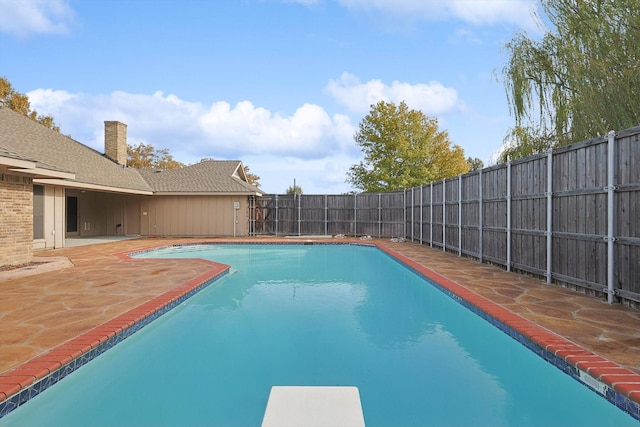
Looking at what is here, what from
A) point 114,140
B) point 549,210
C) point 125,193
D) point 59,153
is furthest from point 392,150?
point 549,210

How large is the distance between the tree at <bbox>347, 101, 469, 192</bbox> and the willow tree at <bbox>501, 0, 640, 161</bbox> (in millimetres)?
14649

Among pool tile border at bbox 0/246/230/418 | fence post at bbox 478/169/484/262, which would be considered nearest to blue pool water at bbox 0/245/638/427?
pool tile border at bbox 0/246/230/418

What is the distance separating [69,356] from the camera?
3367 mm

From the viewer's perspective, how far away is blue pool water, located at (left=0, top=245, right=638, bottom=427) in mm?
2852

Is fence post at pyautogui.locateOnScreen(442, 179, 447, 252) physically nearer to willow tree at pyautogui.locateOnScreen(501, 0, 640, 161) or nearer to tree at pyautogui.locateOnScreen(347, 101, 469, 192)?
willow tree at pyautogui.locateOnScreen(501, 0, 640, 161)

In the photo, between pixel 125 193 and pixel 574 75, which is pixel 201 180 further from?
pixel 574 75

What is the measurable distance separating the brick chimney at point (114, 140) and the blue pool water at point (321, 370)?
624 inches

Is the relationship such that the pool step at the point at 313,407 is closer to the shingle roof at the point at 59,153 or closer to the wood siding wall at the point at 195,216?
the shingle roof at the point at 59,153

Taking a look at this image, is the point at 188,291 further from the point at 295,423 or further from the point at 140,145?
the point at 140,145

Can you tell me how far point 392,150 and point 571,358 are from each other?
26.1 metres

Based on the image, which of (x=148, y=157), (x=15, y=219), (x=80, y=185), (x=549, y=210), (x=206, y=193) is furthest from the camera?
(x=148, y=157)

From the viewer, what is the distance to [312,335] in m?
4.62

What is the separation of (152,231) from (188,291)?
14.3 meters

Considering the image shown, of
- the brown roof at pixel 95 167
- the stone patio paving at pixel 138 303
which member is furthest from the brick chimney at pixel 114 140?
the stone patio paving at pixel 138 303
